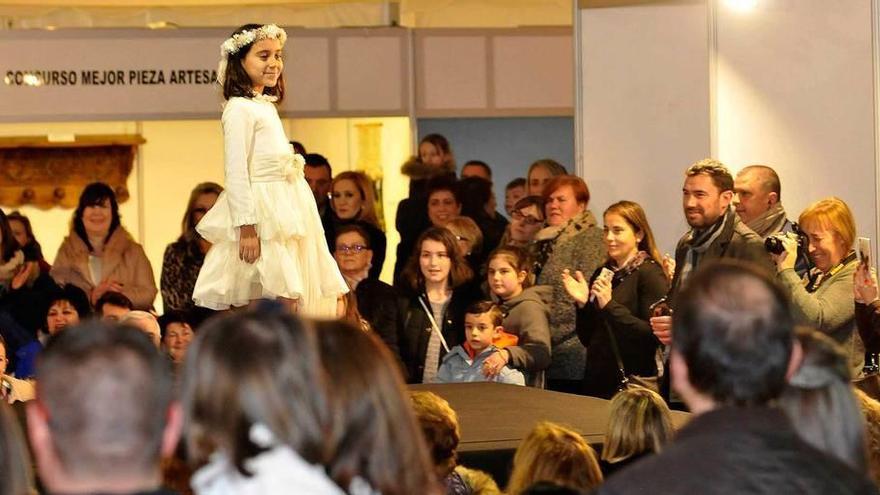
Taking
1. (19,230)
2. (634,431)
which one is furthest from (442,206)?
(634,431)

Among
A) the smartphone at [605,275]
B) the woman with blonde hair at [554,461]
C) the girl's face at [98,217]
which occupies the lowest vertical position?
the woman with blonde hair at [554,461]

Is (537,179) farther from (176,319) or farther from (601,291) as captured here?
(176,319)

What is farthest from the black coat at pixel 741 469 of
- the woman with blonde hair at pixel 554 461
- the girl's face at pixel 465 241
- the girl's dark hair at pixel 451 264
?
the girl's face at pixel 465 241

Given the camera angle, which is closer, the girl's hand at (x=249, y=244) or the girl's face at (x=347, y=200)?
the girl's hand at (x=249, y=244)

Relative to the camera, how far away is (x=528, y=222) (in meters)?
7.55

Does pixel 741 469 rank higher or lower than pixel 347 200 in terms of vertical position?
lower

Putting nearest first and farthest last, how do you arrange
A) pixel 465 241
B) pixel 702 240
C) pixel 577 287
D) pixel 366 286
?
pixel 702 240
pixel 577 287
pixel 366 286
pixel 465 241

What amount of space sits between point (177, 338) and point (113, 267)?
152 cm

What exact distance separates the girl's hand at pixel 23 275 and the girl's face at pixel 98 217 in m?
0.42

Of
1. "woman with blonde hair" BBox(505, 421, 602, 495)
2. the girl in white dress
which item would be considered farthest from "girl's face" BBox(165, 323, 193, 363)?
"woman with blonde hair" BBox(505, 421, 602, 495)

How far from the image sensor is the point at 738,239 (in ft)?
19.7

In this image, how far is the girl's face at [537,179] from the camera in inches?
326

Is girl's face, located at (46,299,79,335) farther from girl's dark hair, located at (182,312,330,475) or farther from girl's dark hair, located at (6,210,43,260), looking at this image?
girl's dark hair, located at (182,312,330,475)

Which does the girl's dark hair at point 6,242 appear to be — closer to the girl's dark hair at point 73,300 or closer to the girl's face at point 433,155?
the girl's dark hair at point 73,300
